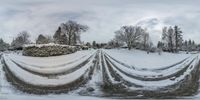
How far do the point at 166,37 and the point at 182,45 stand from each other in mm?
472

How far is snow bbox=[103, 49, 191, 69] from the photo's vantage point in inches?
441

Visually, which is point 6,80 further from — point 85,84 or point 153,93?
point 153,93

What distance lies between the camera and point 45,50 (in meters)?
11.4

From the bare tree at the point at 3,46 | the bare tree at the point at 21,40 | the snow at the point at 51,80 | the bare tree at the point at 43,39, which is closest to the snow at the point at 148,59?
the snow at the point at 51,80

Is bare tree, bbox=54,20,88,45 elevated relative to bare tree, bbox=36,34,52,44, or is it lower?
elevated

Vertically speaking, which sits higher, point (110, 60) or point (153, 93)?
point (110, 60)

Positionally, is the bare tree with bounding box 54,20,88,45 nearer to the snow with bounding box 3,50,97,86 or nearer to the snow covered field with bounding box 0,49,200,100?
the snow covered field with bounding box 0,49,200,100

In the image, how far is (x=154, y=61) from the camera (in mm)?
11266

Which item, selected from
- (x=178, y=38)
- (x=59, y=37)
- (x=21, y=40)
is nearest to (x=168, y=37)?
(x=178, y=38)

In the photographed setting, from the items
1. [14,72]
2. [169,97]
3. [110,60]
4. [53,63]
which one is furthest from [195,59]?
[14,72]

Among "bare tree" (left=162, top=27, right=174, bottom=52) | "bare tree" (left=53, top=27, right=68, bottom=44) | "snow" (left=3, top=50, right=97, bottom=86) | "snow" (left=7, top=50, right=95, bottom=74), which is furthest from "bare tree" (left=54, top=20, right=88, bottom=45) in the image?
"bare tree" (left=162, top=27, right=174, bottom=52)

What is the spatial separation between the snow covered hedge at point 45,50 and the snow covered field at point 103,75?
11 centimetres

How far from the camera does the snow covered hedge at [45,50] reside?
37.3 feet

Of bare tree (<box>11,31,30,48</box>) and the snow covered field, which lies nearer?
the snow covered field
